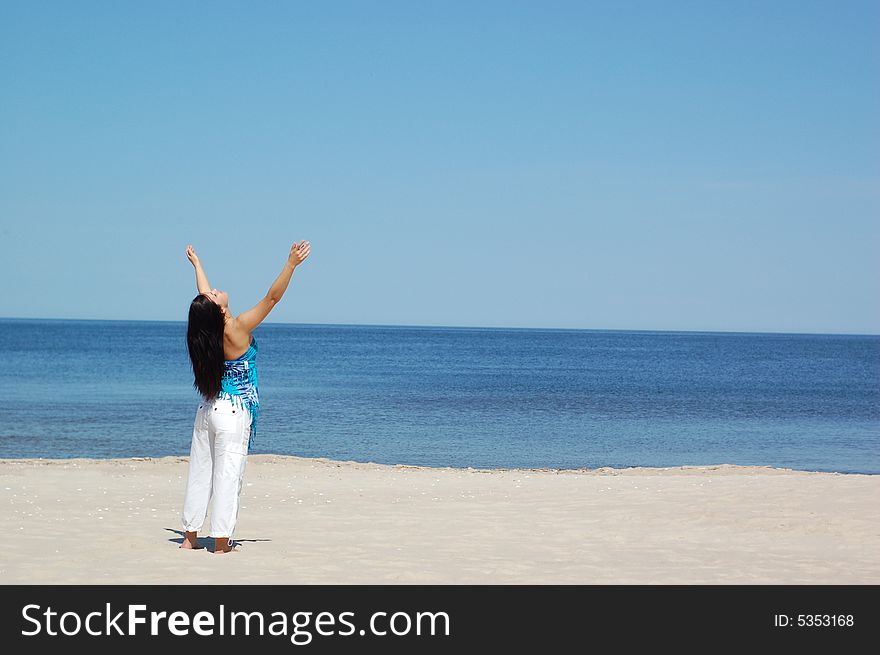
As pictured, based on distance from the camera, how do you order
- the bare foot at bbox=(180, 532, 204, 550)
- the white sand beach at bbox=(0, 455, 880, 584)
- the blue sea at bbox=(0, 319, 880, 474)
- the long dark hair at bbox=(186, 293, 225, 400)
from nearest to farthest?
the white sand beach at bbox=(0, 455, 880, 584)
the long dark hair at bbox=(186, 293, 225, 400)
the bare foot at bbox=(180, 532, 204, 550)
the blue sea at bbox=(0, 319, 880, 474)

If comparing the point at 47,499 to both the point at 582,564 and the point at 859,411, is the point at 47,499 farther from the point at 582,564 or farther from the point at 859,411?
the point at 859,411

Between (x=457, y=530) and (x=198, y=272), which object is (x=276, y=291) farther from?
(x=457, y=530)

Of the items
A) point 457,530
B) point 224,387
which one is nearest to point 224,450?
point 224,387

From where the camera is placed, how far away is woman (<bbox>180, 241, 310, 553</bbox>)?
7742 mm

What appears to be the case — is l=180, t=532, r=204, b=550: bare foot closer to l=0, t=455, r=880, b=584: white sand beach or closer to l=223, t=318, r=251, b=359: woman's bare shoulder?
l=0, t=455, r=880, b=584: white sand beach

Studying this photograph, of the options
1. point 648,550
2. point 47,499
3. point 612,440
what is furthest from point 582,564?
point 612,440

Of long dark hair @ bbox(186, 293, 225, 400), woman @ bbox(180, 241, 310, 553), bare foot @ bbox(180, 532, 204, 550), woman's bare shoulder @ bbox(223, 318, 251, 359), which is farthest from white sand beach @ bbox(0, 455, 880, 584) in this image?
woman's bare shoulder @ bbox(223, 318, 251, 359)

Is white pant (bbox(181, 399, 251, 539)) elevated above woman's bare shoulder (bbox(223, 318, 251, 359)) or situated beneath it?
situated beneath

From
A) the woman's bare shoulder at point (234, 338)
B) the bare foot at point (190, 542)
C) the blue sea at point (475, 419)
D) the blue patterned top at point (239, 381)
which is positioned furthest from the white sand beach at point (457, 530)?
the blue sea at point (475, 419)

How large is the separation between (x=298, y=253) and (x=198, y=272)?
1.03m

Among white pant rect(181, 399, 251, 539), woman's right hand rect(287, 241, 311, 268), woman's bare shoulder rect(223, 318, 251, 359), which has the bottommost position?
white pant rect(181, 399, 251, 539)

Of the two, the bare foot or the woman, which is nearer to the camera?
the woman

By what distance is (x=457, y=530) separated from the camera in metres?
9.15

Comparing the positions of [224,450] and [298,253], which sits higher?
[298,253]
